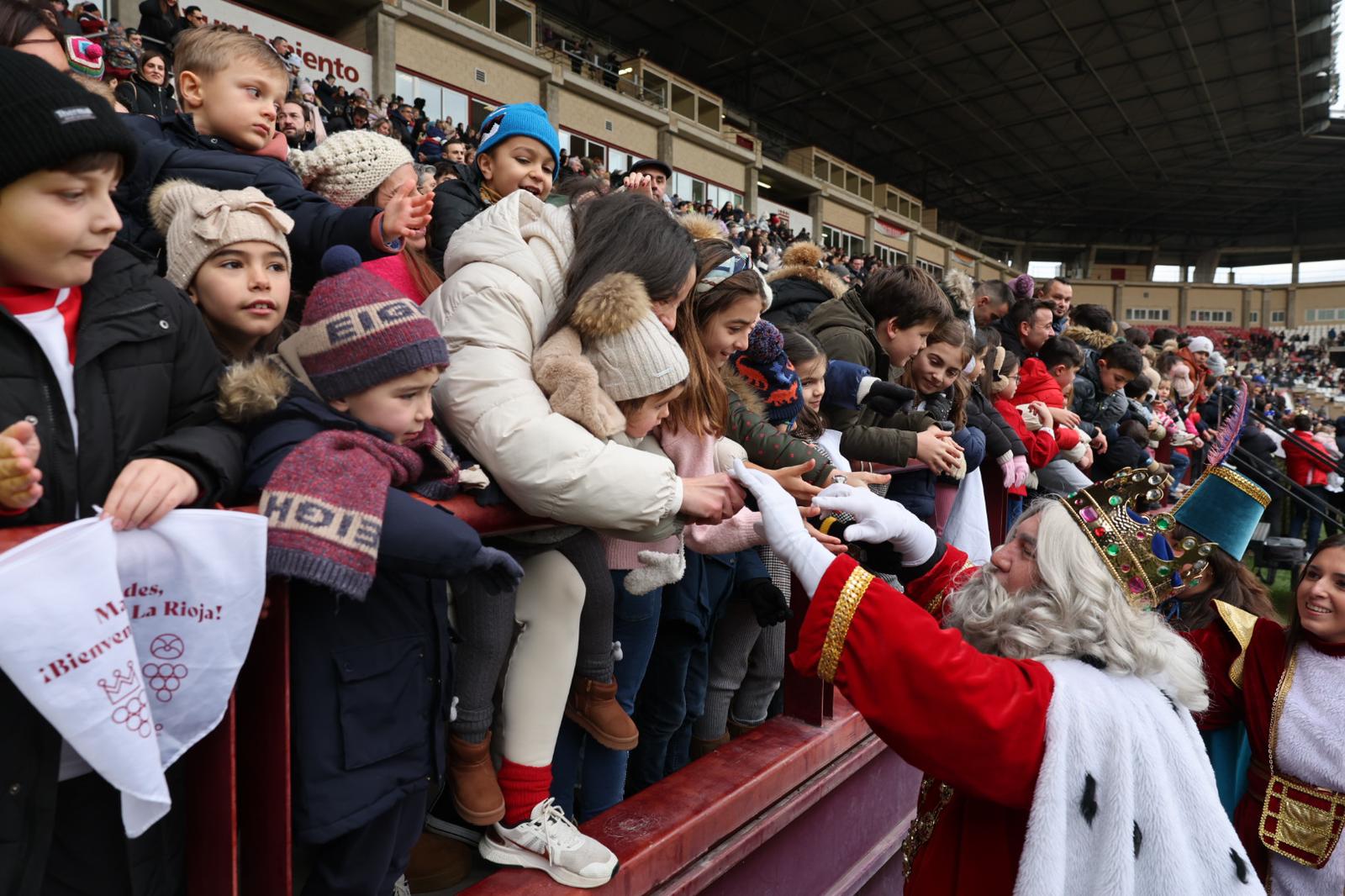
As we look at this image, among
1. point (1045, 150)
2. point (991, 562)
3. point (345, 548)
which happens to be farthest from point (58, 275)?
point (1045, 150)

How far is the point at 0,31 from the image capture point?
2062 mm

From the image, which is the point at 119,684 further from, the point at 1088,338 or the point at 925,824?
the point at 1088,338

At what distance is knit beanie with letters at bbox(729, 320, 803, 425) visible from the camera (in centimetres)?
271

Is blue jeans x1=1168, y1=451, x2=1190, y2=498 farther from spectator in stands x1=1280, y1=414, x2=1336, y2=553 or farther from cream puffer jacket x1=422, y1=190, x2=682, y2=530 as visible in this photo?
cream puffer jacket x1=422, y1=190, x2=682, y2=530

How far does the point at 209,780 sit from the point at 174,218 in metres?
1.13

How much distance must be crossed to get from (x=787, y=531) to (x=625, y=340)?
57 centimetres

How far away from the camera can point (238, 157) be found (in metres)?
2.14

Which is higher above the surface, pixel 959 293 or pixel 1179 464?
pixel 959 293

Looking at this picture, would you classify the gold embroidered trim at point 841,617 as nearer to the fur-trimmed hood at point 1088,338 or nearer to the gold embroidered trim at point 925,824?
the gold embroidered trim at point 925,824

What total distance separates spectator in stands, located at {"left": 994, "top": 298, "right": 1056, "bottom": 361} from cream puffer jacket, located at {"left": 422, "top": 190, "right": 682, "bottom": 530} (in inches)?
206

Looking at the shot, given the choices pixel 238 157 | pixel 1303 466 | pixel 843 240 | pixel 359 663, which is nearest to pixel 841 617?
pixel 359 663

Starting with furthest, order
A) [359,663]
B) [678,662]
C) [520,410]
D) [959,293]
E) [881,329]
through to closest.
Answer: [959,293] → [881,329] → [678,662] → [520,410] → [359,663]

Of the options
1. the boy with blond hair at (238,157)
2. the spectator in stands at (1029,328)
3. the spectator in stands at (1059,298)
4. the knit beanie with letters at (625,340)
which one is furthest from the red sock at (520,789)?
the spectator in stands at (1059,298)


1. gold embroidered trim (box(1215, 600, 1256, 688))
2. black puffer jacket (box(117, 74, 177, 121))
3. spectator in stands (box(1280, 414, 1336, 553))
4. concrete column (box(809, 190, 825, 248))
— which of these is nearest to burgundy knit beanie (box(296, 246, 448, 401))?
gold embroidered trim (box(1215, 600, 1256, 688))
